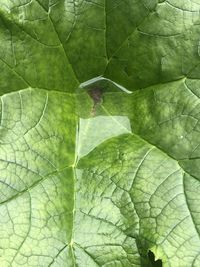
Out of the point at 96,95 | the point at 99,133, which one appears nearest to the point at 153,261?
the point at 99,133

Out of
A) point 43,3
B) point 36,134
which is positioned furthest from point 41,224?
point 43,3

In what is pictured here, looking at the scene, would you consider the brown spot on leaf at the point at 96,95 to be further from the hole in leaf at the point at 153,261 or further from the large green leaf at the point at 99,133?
the hole in leaf at the point at 153,261

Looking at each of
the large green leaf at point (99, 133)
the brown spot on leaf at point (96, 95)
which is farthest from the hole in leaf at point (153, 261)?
the brown spot on leaf at point (96, 95)

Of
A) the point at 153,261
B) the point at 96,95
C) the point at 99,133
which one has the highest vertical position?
the point at 96,95

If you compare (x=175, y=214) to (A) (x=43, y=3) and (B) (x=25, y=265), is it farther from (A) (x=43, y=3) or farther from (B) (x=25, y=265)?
(A) (x=43, y=3)

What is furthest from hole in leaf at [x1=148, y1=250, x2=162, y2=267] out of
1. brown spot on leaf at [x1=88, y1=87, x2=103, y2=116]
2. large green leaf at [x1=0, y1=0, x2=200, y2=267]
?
brown spot on leaf at [x1=88, y1=87, x2=103, y2=116]

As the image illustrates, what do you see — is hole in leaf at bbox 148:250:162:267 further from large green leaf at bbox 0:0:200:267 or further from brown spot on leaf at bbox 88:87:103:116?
brown spot on leaf at bbox 88:87:103:116

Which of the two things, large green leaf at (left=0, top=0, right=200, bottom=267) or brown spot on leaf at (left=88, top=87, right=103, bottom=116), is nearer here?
large green leaf at (left=0, top=0, right=200, bottom=267)

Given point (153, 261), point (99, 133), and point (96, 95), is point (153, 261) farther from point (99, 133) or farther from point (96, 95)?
point (96, 95)
